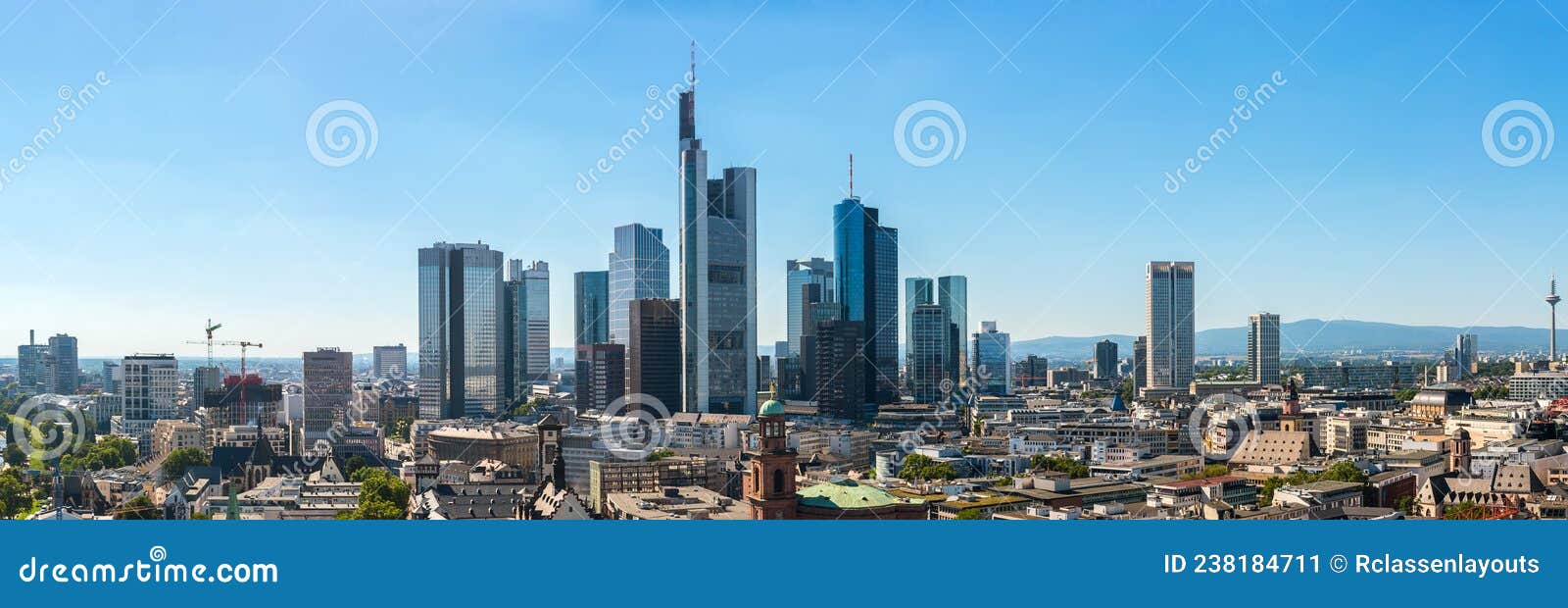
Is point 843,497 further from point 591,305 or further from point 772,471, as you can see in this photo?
point 591,305

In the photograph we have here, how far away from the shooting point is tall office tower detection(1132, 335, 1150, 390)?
200 ft

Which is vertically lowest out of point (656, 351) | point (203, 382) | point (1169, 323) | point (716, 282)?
point (203, 382)

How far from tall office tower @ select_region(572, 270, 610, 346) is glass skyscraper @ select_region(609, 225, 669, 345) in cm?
360

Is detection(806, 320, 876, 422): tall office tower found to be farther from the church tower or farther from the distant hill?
the church tower

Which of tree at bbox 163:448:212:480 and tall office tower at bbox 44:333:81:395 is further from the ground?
tall office tower at bbox 44:333:81:395

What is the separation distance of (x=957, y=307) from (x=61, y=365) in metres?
38.8

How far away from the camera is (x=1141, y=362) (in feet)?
211

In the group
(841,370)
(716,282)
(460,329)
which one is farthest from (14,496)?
(841,370)

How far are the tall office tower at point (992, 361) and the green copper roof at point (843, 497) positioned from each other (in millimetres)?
41970

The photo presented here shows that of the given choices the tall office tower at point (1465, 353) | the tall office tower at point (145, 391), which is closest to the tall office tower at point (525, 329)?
the tall office tower at point (145, 391)

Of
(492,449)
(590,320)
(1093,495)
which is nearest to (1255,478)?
(1093,495)

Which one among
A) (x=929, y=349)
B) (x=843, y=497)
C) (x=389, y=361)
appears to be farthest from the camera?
(x=389, y=361)

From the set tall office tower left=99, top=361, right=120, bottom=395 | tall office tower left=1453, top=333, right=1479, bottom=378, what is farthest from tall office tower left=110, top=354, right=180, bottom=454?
tall office tower left=1453, top=333, right=1479, bottom=378

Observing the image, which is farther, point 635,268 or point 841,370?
point 635,268
